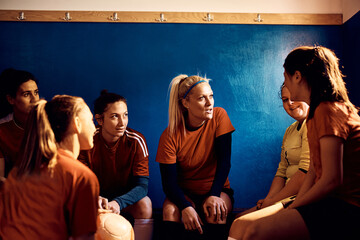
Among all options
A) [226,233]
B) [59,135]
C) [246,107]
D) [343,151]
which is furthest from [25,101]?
[343,151]

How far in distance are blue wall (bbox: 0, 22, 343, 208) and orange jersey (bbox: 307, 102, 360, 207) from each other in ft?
4.97

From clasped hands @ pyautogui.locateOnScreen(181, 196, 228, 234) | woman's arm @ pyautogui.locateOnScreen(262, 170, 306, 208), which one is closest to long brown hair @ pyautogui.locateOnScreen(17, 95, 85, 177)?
clasped hands @ pyautogui.locateOnScreen(181, 196, 228, 234)

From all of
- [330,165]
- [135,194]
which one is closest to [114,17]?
[135,194]

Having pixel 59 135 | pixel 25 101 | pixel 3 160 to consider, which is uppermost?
pixel 25 101

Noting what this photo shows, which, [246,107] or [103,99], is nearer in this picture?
[103,99]

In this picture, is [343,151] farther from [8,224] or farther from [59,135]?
[8,224]

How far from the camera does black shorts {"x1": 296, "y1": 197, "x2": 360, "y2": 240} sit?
115 centimetres

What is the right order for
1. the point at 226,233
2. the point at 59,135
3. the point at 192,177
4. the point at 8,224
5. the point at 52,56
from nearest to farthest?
the point at 8,224 < the point at 59,135 < the point at 226,233 < the point at 192,177 < the point at 52,56

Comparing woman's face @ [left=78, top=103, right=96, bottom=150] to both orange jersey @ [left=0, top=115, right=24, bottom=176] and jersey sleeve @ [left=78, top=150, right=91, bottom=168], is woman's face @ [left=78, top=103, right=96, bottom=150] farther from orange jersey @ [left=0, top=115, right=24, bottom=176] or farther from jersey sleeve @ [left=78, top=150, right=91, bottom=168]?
orange jersey @ [left=0, top=115, right=24, bottom=176]

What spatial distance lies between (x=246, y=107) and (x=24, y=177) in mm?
2037

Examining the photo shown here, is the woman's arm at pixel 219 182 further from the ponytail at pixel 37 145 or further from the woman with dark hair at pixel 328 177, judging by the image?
the ponytail at pixel 37 145

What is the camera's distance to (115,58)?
276 cm

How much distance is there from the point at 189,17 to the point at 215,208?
1703mm

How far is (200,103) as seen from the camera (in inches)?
80.6
